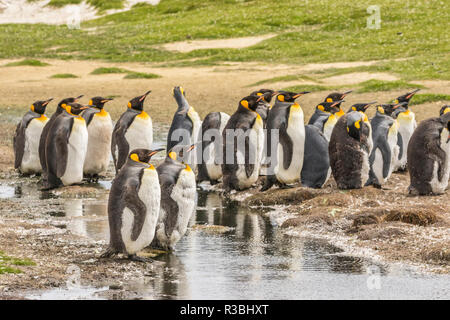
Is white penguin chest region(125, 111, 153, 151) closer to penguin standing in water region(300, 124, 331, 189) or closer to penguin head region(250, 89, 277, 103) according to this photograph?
penguin head region(250, 89, 277, 103)

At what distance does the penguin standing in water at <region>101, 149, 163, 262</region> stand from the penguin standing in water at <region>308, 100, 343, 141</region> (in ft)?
15.6

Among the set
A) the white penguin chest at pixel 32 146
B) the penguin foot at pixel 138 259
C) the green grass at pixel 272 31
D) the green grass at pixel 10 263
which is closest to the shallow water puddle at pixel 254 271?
the penguin foot at pixel 138 259

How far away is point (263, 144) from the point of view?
455 inches

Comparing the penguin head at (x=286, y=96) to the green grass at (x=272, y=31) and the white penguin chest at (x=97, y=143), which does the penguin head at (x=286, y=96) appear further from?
the green grass at (x=272, y=31)

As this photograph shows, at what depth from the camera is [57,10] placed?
6003 centimetres

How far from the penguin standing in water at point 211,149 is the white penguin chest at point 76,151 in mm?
1664

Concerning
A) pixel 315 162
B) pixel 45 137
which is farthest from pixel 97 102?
pixel 315 162

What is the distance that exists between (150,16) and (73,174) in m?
39.2

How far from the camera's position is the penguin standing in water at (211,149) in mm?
12039

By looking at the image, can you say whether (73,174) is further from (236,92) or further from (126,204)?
(236,92)

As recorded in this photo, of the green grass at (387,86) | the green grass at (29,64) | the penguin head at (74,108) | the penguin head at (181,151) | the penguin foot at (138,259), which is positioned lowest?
the penguin foot at (138,259)

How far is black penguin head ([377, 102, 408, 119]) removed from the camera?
12.1 meters

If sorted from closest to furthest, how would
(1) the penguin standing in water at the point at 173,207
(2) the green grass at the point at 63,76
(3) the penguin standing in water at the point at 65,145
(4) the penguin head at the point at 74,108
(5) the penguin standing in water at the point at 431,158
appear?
(1) the penguin standing in water at the point at 173,207, (5) the penguin standing in water at the point at 431,158, (3) the penguin standing in water at the point at 65,145, (4) the penguin head at the point at 74,108, (2) the green grass at the point at 63,76

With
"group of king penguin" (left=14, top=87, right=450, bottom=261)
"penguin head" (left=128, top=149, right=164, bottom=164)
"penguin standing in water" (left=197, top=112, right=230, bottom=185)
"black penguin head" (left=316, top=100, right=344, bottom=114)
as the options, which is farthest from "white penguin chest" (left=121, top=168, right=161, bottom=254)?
"black penguin head" (left=316, top=100, right=344, bottom=114)
